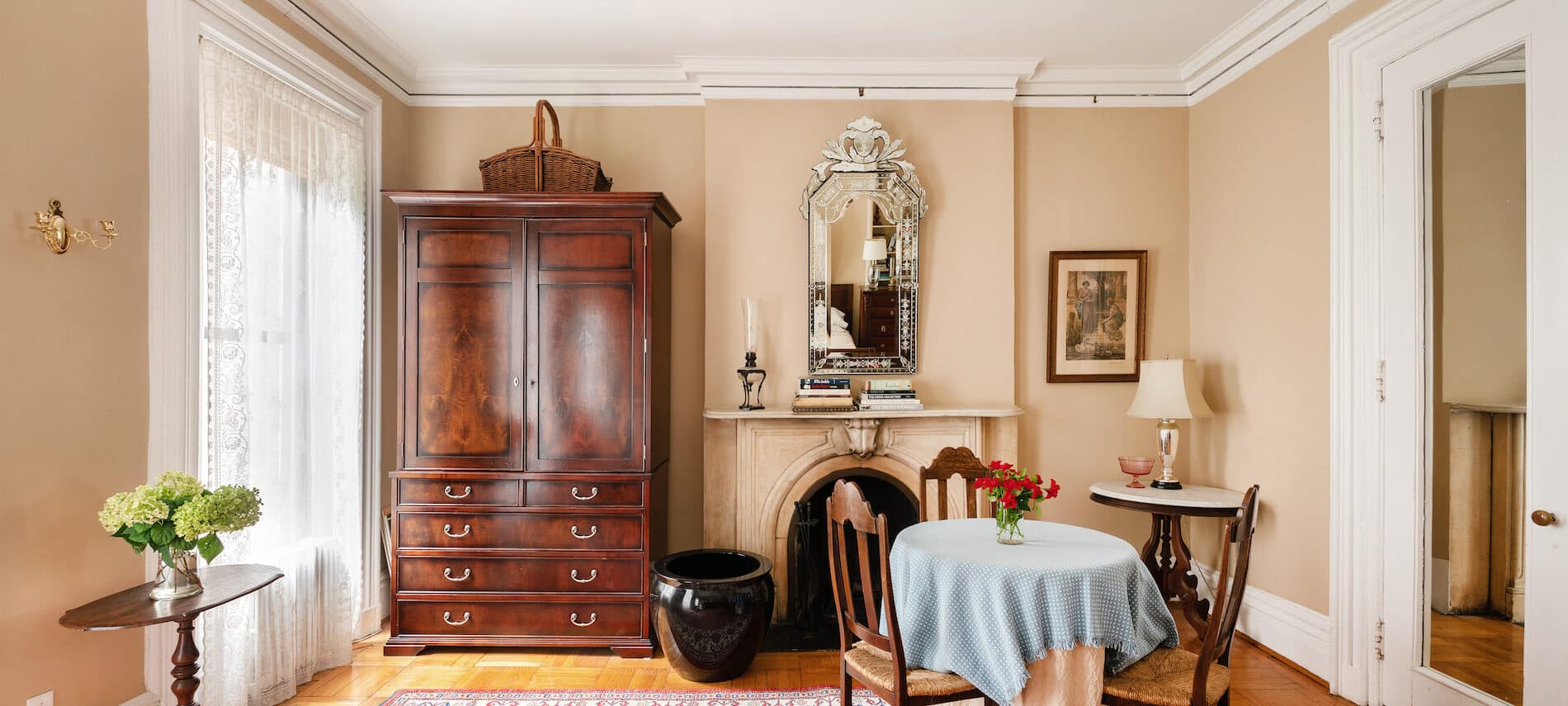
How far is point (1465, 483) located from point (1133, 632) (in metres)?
1.47

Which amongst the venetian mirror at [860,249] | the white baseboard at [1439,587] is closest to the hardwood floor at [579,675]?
the white baseboard at [1439,587]

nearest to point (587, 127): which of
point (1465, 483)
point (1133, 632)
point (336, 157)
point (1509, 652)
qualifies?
point (336, 157)

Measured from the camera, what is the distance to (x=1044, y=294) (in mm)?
4258

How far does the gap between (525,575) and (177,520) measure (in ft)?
5.28

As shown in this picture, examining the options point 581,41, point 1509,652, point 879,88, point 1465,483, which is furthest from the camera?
point 879,88

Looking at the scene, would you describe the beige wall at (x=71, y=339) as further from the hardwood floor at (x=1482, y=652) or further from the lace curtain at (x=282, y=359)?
the hardwood floor at (x=1482, y=652)

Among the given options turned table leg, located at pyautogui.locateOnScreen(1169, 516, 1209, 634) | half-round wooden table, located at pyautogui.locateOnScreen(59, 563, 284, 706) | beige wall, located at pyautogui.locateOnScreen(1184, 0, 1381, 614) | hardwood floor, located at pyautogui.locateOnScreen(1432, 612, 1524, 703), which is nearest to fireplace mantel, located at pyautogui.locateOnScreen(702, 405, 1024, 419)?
turned table leg, located at pyautogui.locateOnScreen(1169, 516, 1209, 634)

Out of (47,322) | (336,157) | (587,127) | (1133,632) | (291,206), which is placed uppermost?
(587,127)

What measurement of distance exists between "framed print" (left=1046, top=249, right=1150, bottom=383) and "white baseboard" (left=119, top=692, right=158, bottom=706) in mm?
4159

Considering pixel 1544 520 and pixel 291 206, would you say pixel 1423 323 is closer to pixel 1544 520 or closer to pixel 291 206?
pixel 1544 520

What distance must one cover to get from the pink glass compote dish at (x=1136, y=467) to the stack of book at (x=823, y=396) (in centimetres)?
144

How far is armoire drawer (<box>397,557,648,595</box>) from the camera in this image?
355 centimetres

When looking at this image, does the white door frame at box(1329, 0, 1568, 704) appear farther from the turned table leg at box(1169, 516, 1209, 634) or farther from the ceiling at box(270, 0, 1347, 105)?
the turned table leg at box(1169, 516, 1209, 634)

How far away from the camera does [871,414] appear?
388cm
